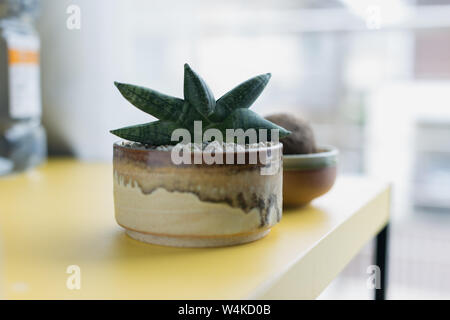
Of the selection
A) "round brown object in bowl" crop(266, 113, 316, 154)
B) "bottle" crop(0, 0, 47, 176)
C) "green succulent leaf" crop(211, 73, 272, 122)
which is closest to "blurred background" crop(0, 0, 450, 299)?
"bottle" crop(0, 0, 47, 176)

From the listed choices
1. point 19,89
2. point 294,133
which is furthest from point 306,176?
point 19,89

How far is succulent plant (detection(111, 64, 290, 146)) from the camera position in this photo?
49 centimetres

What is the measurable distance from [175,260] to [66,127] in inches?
31.1

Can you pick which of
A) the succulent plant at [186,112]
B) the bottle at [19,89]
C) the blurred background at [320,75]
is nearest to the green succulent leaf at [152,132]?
the succulent plant at [186,112]

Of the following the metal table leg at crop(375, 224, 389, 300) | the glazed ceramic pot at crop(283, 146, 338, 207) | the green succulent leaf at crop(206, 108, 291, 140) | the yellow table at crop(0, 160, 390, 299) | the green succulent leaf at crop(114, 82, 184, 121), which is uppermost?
the green succulent leaf at crop(114, 82, 184, 121)

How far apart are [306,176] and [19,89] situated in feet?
A: 2.16

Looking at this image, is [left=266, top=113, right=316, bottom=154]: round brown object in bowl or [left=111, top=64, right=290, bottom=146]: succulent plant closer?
[left=111, top=64, right=290, bottom=146]: succulent plant

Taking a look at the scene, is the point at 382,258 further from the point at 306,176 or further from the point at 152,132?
the point at 152,132

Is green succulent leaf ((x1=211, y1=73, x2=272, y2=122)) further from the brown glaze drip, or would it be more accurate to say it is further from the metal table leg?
the metal table leg

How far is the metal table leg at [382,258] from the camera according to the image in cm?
83

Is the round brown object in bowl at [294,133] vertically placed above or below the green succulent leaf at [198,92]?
below

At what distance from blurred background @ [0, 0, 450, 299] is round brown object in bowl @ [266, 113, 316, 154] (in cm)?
23

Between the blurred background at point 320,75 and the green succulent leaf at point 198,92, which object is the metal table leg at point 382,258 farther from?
the green succulent leaf at point 198,92

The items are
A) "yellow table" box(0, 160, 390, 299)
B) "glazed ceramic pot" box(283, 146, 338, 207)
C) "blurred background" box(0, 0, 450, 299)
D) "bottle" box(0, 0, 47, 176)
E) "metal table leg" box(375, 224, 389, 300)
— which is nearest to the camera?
"yellow table" box(0, 160, 390, 299)
